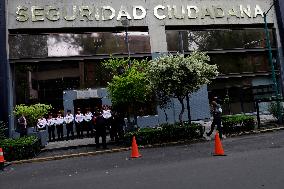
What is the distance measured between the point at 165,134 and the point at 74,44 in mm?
11019

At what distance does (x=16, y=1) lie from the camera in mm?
24828

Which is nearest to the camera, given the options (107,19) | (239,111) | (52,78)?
(52,78)

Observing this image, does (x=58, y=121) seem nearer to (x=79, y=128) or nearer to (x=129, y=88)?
(x=79, y=128)

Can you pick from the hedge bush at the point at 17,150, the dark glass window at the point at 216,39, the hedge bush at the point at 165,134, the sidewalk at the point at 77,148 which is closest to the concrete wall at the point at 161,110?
the dark glass window at the point at 216,39

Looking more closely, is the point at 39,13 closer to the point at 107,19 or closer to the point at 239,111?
the point at 107,19

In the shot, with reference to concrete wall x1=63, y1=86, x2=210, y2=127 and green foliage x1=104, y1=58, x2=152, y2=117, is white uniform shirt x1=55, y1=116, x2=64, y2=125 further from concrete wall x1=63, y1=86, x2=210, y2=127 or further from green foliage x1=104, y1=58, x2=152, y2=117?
green foliage x1=104, y1=58, x2=152, y2=117

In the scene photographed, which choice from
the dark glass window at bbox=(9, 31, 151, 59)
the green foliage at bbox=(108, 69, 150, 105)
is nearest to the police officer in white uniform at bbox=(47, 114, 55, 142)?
the green foliage at bbox=(108, 69, 150, 105)

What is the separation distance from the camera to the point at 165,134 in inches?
680

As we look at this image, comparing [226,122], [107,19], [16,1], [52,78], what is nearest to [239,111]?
[226,122]

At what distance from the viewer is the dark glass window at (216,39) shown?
2692cm

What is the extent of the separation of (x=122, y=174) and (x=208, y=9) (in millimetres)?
21397

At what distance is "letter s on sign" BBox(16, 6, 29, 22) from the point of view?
24.5 meters

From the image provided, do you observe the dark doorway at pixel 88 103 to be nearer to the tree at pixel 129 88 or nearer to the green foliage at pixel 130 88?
the tree at pixel 129 88

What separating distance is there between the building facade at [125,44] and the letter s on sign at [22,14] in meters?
0.06
